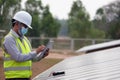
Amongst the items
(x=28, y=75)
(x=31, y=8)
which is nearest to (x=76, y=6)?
(x=31, y=8)

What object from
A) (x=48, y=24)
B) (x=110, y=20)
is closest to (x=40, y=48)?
(x=48, y=24)

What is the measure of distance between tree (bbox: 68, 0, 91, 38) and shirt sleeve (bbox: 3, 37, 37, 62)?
34538 mm

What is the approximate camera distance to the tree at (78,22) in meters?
40.7

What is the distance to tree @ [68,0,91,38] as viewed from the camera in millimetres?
40719

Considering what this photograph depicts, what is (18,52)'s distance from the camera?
19.6 feet

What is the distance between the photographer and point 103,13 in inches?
1933

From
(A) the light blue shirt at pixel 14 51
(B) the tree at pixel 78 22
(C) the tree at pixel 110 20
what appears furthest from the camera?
(C) the tree at pixel 110 20

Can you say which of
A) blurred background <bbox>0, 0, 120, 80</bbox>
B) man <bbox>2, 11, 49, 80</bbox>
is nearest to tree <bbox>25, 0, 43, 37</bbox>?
blurred background <bbox>0, 0, 120, 80</bbox>

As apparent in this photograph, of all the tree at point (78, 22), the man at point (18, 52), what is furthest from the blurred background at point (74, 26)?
the man at point (18, 52)

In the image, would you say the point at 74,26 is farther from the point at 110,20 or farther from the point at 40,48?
the point at 40,48

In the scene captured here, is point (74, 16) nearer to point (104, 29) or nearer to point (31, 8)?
point (104, 29)

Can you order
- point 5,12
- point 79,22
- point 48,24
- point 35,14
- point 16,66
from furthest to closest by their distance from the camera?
point 79,22 → point 48,24 → point 35,14 → point 5,12 → point 16,66

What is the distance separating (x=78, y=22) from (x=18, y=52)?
35029mm

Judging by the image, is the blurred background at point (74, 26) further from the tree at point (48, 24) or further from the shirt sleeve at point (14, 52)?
the shirt sleeve at point (14, 52)
